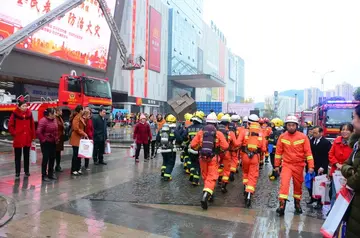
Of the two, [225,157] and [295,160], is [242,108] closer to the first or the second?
[225,157]

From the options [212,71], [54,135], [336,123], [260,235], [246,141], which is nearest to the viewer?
[260,235]

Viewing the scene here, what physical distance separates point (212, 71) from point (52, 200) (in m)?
79.5

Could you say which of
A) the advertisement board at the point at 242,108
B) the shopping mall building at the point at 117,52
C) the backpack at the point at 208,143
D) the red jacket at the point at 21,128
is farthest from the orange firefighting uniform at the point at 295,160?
the advertisement board at the point at 242,108

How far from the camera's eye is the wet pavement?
4.86 metres

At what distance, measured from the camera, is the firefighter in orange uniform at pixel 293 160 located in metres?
5.80

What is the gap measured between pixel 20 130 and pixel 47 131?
2.10 feet

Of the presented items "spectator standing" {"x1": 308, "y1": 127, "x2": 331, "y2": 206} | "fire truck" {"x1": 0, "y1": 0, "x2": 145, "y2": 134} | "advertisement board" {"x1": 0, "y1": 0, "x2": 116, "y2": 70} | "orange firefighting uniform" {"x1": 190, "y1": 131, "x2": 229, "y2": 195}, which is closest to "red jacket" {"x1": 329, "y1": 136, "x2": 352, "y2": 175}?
"spectator standing" {"x1": 308, "y1": 127, "x2": 331, "y2": 206}

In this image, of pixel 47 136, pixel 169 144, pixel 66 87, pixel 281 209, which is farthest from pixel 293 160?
pixel 66 87

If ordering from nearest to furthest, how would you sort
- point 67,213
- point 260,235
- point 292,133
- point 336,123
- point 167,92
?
1. point 260,235
2. point 67,213
3. point 292,133
4. point 336,123
5. point 167,92

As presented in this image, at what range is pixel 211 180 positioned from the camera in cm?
627

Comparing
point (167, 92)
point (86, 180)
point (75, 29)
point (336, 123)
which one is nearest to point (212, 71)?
point (167, 92)

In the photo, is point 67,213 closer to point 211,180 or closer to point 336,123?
point 211,180

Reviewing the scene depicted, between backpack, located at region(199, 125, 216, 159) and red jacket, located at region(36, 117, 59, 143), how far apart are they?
12.5ft

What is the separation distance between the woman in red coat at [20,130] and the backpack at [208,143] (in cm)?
442
